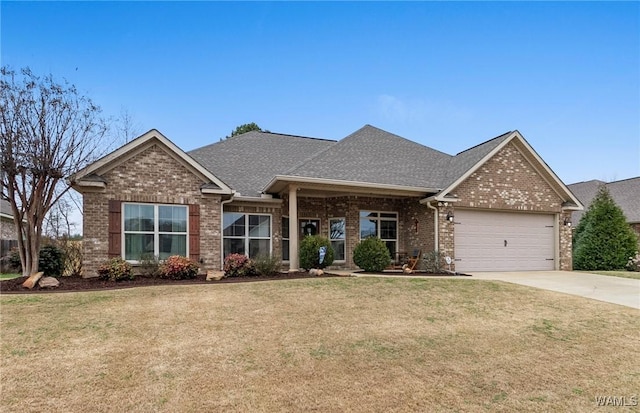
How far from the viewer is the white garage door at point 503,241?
14734mm

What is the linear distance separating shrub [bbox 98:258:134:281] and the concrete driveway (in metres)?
11.0

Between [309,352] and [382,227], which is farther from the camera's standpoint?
[382,227]

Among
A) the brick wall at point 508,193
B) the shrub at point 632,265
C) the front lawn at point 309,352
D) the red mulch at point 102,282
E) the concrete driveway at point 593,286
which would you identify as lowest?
the shrub at point 632,265

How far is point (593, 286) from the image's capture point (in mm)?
11352

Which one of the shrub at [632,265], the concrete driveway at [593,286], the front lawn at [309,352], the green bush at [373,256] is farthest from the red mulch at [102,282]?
the shrub at [632,265]

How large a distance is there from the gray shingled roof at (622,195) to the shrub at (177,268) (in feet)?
74.1

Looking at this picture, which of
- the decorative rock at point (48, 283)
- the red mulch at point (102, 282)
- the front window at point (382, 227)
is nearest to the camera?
the red mulch at point (102, 282)

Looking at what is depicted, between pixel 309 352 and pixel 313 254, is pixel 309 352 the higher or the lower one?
the lower one

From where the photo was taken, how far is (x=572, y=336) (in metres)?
6.68

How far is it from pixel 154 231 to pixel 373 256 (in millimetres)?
6951

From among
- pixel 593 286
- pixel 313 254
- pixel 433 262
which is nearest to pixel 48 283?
pixel 313 254

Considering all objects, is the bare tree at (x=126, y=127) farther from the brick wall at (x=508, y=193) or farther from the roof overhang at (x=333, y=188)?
the brick wall at (x=508, y=193)

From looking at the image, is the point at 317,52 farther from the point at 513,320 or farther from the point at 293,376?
the point at 293,376

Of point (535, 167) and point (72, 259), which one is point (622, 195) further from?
point (72, 259)
